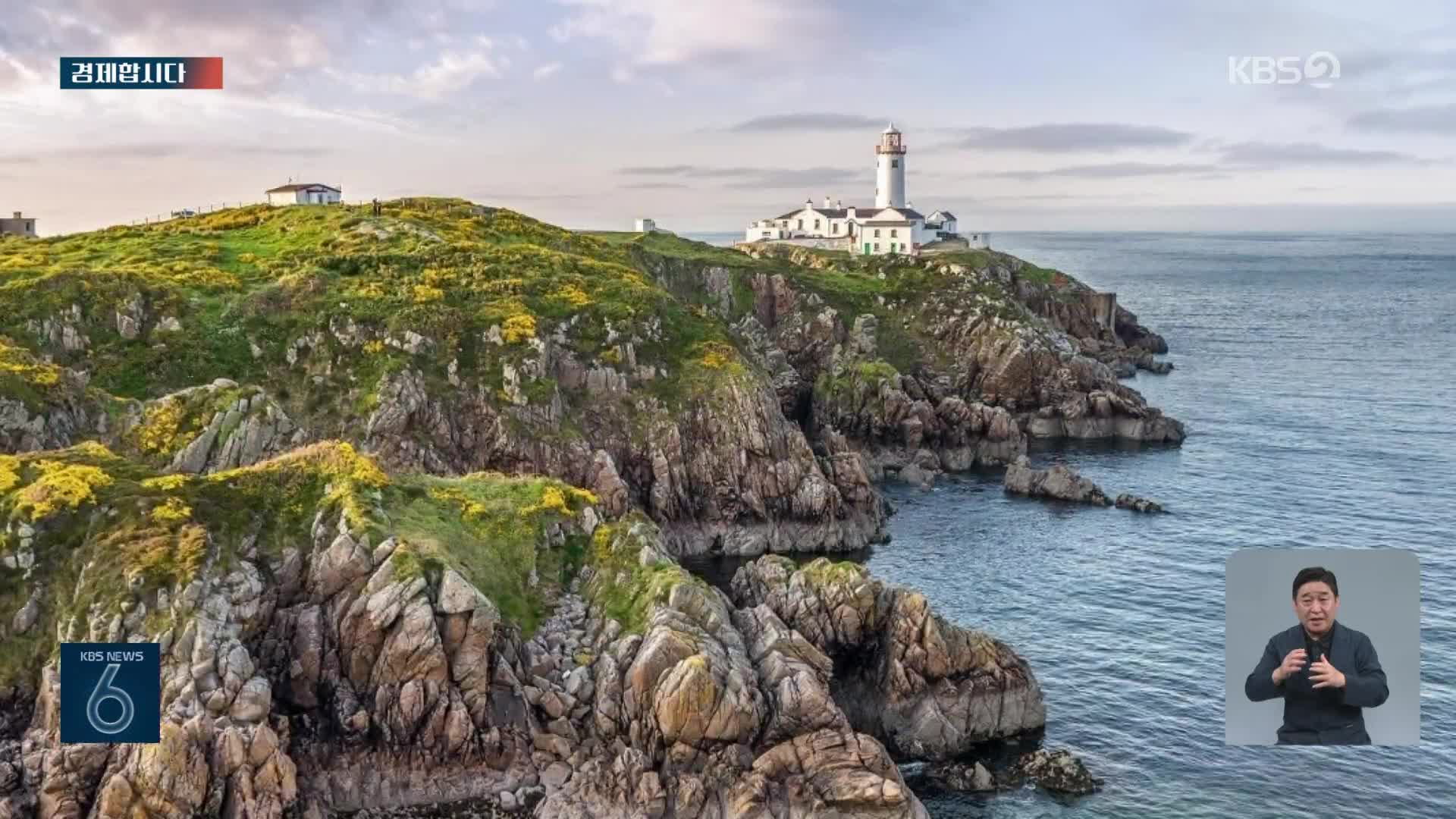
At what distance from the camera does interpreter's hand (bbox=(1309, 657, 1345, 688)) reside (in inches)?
890

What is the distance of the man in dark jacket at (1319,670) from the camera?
22062 mm

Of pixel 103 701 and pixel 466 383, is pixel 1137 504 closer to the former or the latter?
pixel 466 383

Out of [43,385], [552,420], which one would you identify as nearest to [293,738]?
[43,385]

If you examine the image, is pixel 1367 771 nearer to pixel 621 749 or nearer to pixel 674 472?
pixel 621 749

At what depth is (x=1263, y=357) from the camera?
180 metres

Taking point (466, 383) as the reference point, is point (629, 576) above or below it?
below

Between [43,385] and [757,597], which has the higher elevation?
[43,385]

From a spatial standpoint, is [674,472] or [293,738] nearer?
[293,738]

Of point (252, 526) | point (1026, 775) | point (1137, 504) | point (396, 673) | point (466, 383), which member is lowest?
point (1026, 775)

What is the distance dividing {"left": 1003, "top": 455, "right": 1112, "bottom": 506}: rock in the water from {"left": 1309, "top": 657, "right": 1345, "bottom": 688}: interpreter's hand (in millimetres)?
78505

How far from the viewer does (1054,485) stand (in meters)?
102

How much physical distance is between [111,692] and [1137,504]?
78.3 meters

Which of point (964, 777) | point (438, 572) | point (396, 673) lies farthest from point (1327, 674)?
point (438, 572)

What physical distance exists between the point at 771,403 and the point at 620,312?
1549 centimetres
